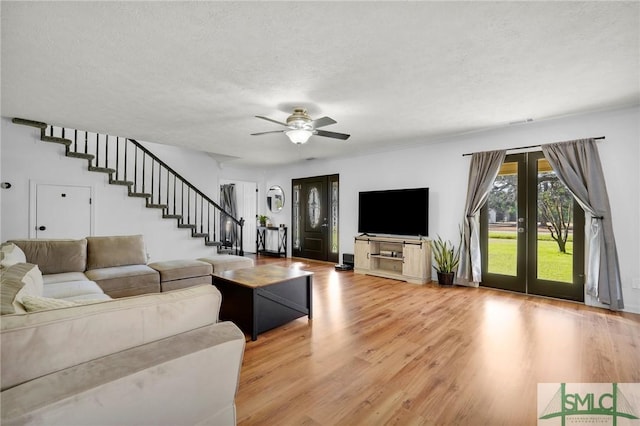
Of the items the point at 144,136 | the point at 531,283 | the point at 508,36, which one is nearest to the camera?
the point at 508,36

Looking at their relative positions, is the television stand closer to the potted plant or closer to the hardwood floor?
the potted plant

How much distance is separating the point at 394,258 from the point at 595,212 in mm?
2852

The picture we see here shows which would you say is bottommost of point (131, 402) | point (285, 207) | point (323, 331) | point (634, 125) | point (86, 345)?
point (323, 331)

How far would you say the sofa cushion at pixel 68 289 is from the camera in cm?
258

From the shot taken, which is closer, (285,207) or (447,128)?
(447,128)

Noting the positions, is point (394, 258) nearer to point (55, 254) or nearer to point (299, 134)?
point (299, 134)

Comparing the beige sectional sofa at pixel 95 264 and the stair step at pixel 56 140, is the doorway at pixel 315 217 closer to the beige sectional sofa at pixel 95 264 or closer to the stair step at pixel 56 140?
the beige sectional sofa at pixel 95 264

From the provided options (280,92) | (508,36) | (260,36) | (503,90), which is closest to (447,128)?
(503,90)

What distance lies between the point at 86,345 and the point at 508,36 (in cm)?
309

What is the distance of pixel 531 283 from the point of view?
437cm

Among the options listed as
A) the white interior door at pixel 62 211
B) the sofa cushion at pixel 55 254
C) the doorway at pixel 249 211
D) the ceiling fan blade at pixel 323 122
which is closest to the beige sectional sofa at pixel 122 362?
the ceiling fan blade at pixel 323 122

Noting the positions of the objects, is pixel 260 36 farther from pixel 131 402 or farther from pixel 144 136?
pixel 144 136

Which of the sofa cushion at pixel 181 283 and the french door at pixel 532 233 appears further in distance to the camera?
the french door at pixel 532 233

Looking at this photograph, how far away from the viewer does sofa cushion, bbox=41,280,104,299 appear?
102 inches
